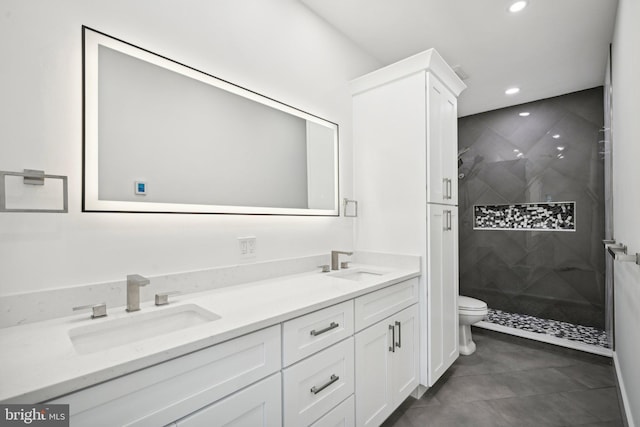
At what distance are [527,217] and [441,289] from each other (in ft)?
7.09

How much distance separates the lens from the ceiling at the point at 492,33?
202 cm

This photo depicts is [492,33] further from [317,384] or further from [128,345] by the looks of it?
[128,345]

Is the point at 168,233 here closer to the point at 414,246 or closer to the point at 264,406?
the point at 264,406

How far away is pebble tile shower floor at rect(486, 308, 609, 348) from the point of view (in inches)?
113

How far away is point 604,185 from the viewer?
3014mm

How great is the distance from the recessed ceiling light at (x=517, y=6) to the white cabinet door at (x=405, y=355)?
2.09 meters

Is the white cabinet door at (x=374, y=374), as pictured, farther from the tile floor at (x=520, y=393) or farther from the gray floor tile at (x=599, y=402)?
the gray floor tile at (x=599, y=402)

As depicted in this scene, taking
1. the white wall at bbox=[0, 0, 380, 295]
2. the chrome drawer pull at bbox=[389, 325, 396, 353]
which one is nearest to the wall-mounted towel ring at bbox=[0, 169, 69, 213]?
the white wall at bbox=[0, 0, 380, 295]

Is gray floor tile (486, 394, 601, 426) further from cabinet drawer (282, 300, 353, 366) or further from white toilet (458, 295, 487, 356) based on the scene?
cabinet drawer (282, 300, 353, 366)

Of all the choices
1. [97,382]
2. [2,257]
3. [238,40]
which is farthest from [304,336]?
[238,40]

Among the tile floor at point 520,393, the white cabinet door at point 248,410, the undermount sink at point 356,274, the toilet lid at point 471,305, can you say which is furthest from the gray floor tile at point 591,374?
Answer: the white cabinet door at point 248,410

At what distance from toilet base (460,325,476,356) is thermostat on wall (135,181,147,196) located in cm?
274

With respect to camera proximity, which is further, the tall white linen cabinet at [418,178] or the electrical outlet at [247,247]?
the tall white linen cabinet at [418,178]

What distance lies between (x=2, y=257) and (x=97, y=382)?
631 mm
